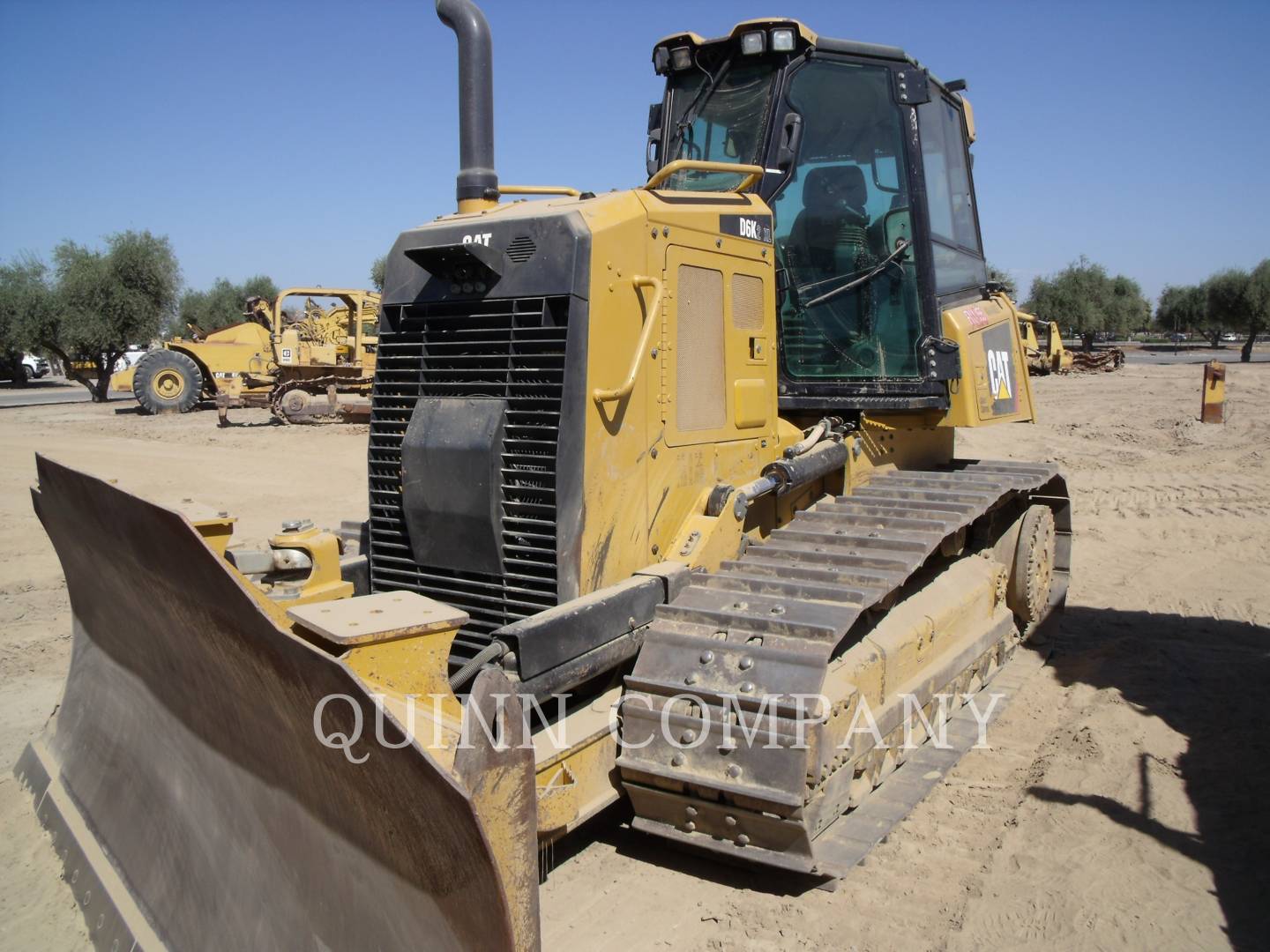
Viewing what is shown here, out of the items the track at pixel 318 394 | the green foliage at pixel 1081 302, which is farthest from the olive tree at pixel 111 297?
the green foliage at pixel 1081 302

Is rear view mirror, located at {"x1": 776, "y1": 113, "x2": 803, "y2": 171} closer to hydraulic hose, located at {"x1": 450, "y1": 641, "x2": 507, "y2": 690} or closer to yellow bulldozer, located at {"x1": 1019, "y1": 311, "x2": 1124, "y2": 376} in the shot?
hydraulic hose, located at {"x1": 450, "y1": 641, "x2": 507, "y2": 690}

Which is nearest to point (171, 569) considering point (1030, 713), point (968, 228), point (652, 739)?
point (652, 739)

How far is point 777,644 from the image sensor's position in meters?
3.45

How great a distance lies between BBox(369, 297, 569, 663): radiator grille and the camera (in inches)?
144

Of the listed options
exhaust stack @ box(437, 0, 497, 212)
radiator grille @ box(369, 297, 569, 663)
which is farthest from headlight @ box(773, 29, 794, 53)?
radiator grille @ box(369, 297, 569, 663)

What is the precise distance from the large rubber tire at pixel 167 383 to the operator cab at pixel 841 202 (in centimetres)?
2090

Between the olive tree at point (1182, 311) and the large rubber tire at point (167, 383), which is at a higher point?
the olive tree at point (1182, 311)

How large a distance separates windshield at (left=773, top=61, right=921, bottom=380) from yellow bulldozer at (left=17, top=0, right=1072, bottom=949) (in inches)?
0.7

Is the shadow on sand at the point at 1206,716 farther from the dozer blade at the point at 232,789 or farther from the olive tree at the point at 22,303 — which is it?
the olive tree at the point at 22,303

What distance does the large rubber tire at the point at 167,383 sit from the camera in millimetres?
23125

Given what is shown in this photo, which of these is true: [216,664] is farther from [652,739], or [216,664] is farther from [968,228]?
[968,228]

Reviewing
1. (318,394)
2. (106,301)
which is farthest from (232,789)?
(106,301)

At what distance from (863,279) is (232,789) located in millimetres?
3793

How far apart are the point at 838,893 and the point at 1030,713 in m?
2.28
